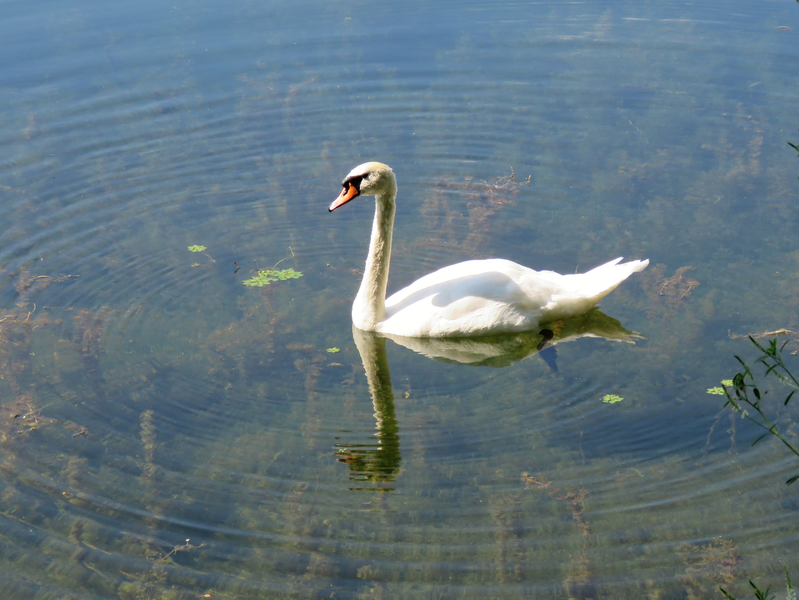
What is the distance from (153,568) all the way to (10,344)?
3.33 meters

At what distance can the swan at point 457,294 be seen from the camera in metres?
7.83

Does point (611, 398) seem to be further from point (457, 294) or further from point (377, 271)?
point (377, 271)

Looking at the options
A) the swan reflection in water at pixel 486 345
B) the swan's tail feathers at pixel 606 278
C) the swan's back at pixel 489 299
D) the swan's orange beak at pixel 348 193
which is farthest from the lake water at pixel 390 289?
the swan's orange beak at pixel 348 193

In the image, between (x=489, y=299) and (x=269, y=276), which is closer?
(x=489, y=299)

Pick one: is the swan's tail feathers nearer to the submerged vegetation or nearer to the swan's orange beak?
the submerged vegetation

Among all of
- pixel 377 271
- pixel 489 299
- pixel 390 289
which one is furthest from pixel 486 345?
pixel 390 289

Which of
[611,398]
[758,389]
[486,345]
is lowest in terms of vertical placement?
[486,345]

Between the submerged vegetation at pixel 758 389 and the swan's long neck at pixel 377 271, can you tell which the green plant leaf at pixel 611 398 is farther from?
the swan's long neck at pixel 377 271

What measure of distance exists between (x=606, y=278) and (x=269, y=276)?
3453 mm

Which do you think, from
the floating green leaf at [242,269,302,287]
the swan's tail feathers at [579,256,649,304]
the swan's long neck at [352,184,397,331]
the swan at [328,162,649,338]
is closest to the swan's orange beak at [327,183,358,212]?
the swan at [328,162,649,338]

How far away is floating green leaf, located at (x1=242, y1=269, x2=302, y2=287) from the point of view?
29.1ft

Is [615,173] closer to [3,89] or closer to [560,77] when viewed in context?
[560,77]

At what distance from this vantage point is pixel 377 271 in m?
7.99

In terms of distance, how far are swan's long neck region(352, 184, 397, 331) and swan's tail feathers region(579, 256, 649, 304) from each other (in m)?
1.93
